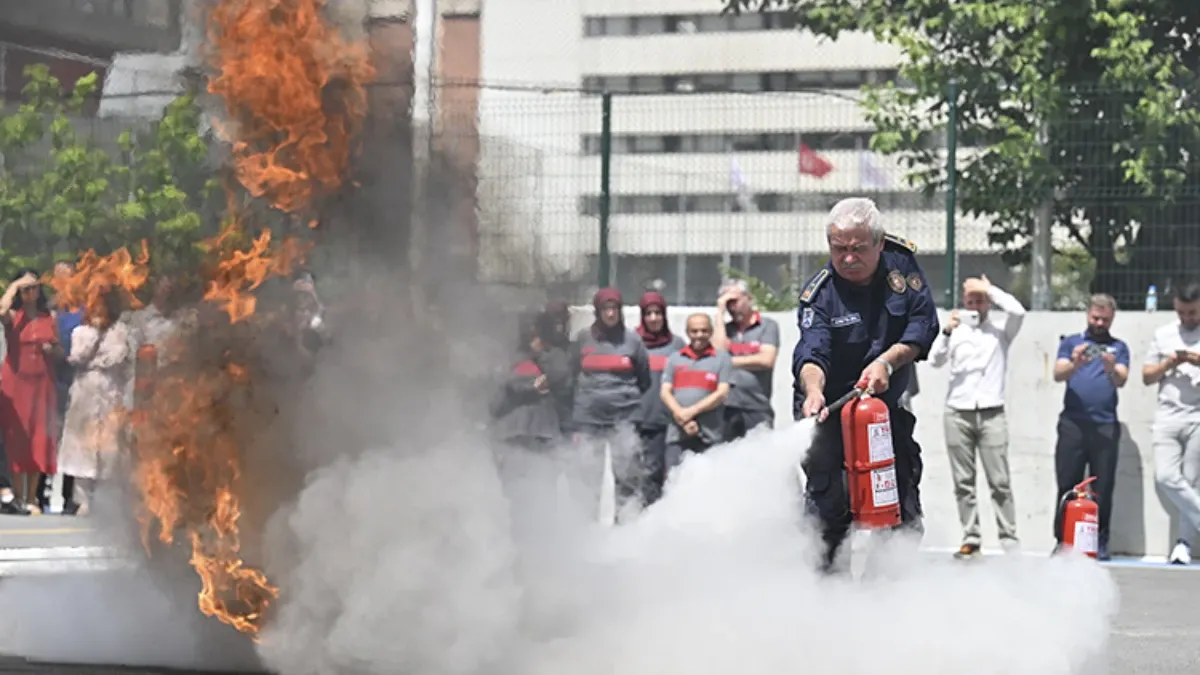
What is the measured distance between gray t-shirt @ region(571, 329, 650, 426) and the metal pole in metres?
3.74

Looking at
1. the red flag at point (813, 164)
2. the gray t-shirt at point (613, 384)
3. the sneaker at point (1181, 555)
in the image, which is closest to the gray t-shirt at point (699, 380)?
the gray t-shirt at point (613, 384)

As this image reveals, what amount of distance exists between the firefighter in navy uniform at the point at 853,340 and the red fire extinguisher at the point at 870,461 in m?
0.25

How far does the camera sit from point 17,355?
1680 centimetres

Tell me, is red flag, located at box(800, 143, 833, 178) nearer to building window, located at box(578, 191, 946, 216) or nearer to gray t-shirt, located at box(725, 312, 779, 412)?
building window, located at box(578, 191, 946, 216)

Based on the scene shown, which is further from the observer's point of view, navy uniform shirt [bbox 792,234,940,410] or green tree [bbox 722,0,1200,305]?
green tree [bbox 722,0,1200,305]

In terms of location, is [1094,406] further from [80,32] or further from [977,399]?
[80,32]

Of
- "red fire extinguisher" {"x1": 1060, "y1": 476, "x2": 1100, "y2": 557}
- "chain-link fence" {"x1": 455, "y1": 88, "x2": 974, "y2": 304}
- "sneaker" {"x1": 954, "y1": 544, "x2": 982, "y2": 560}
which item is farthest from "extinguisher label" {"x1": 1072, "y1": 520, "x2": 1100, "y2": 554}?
"chain-link fence" {"x1": 455, "y1": 88, "x2": 974, "y2": 304}

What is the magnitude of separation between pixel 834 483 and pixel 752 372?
7.31m

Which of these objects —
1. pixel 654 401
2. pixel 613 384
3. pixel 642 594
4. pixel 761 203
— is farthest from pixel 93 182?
pixel 761 203

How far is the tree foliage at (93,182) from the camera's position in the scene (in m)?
8.02

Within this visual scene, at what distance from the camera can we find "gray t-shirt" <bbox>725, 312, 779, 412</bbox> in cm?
1460

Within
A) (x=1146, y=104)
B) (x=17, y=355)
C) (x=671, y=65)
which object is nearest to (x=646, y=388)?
(x=1146, y=104)

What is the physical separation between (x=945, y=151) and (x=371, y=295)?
967 cm

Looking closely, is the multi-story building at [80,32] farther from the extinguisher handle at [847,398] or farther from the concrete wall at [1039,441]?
the concrete wall at [1039,441]
